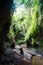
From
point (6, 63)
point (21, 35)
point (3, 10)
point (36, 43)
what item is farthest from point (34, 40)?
point (3, 10)

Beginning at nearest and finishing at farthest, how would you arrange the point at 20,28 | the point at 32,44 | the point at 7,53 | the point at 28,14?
the point at 7,53 → the point at 32,44 → the point at 28,14 → the point at 20,28

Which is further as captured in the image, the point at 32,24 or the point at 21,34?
the point at 21,34

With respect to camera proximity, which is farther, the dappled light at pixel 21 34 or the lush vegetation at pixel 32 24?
the lush vegetation at pixel 32 24

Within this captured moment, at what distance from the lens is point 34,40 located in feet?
57.7

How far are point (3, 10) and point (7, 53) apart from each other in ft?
11.4

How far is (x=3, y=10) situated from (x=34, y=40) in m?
9.13

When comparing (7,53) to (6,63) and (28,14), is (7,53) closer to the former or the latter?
(6,63)

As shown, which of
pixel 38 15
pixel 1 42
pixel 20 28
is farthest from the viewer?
pixel 20 28

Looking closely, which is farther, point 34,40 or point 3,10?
point 34,40

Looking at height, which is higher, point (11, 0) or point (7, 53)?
point (11, 0)

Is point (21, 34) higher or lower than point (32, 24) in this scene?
lower

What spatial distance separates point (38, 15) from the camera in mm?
16562

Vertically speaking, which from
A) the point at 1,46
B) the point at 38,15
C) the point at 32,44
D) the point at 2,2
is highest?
the point at 2,2

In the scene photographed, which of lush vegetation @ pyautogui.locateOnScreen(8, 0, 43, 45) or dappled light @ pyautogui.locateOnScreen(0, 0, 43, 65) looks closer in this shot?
dappled light @ pyautogui.locateOnScreen(0, 0, 43, 65)
